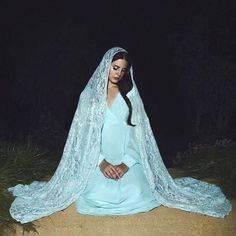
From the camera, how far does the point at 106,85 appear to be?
3.30 meters

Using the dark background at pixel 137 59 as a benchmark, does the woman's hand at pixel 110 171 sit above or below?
below

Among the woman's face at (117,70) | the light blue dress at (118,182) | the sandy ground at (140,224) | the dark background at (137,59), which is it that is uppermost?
the dark background at (137,59)

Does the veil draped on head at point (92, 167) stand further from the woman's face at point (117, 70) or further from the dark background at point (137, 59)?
the dark background at point (137, 59)

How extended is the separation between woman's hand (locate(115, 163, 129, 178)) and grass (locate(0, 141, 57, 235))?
0.70m

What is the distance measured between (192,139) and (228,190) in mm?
1834

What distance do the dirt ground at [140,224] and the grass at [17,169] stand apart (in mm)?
109

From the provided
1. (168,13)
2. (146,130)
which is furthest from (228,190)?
(168,13)

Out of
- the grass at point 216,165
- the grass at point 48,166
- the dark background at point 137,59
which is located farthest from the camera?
the dark background at point 137,59

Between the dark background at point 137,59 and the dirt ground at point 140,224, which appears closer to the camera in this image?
the dirt ground at point 140,224

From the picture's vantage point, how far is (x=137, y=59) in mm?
5273

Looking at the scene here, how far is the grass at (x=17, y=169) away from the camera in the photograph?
10.8 ft

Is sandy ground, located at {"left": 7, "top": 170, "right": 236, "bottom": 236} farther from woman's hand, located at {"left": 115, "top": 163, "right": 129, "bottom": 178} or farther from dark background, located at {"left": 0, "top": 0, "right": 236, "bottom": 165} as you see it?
dark background, located at {"left": 0, "top": 0, "right": 236, "bottom": 165}

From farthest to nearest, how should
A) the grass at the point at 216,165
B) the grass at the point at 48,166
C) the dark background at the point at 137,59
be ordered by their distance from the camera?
the dark background at the point at 137,59 → the grass at the point at 216,165 → the grass at the point at 48,166

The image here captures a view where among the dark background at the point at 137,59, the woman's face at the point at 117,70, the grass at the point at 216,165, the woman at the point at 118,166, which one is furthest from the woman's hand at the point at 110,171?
the dark background at the point at 137,59
